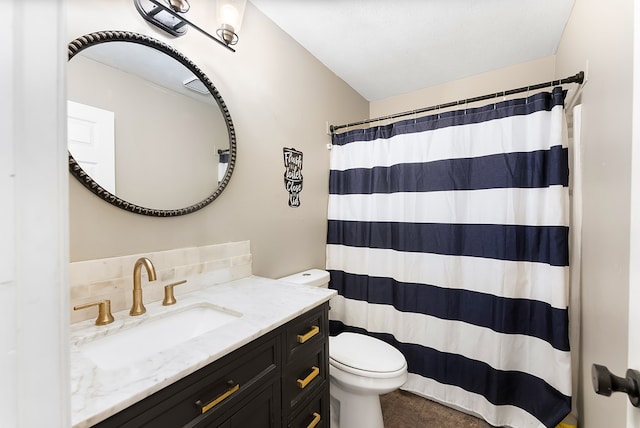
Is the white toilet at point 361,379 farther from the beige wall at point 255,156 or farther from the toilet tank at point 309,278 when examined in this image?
the beige wall at point 255,156

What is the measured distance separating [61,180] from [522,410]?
7.34 feet

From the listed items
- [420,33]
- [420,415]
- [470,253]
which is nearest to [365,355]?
[420,415]

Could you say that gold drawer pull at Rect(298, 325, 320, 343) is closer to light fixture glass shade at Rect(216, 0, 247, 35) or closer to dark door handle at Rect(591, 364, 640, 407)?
dark door handle at Rect(591, 364, 640, 407)

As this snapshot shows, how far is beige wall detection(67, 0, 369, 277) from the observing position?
1.02 meters

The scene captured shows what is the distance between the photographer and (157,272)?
1167 mm

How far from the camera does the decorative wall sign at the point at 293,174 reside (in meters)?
1.85

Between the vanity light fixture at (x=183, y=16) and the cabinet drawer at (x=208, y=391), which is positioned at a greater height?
the vanity light fixture at (x=183, y=16)

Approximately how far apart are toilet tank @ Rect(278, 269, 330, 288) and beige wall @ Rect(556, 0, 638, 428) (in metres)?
1.34

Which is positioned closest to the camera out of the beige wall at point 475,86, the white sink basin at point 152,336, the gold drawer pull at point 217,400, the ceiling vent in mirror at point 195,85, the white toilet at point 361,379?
the gold drawer pull at point 217,400

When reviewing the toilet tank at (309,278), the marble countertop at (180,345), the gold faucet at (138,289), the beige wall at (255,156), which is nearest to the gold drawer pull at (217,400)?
the marble countertop at (180,345)

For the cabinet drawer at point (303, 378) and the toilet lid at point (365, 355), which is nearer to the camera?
the cabinet drawer at point (303, 378)

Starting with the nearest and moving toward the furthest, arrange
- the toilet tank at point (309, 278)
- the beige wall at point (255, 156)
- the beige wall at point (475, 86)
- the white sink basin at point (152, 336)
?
the white sink basin at point (152, 336) < the beige wall at point (255, 156) < the toilet tank at point (309, 278) < the beige wall at point (475, 86)

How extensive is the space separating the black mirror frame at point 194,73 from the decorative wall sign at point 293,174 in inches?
17.4

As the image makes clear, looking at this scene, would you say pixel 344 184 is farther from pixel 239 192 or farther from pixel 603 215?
pixel 603 215
